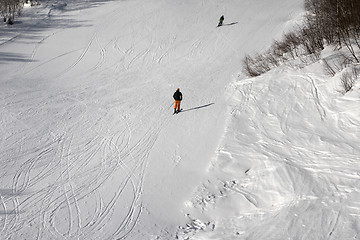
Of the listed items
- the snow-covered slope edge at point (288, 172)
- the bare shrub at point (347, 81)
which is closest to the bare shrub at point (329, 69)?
the snow-covered slope edge at point (288, 172)

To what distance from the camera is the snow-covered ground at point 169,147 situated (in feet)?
30.1

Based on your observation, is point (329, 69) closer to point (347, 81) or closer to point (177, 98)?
point (347, 81)

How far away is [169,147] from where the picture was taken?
44.1 ft

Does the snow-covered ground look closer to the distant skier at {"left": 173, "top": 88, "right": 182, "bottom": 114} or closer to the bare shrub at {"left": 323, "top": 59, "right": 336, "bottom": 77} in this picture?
the bare shrub at {"left": 323, "top": 59, "right": 336, "bottom": 77}

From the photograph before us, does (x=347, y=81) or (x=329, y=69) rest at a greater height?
(x=329, y=69)

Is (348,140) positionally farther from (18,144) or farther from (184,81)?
(18,144)

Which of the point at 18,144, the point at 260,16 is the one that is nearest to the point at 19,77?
the point at 18,144

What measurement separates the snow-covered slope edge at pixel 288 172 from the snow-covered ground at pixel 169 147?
4 centimetres

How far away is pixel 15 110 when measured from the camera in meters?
16.2

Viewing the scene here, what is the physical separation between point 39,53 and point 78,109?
33.7 ft

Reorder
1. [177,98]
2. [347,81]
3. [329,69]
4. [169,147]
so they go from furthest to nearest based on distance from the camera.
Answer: [177,98] < [329,69] < [169,147] < [347,81]

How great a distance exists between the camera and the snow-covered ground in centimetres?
916

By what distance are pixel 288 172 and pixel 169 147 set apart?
5327 millimetres

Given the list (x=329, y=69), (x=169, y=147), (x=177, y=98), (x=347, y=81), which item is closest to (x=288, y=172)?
(x=169, y=147)
